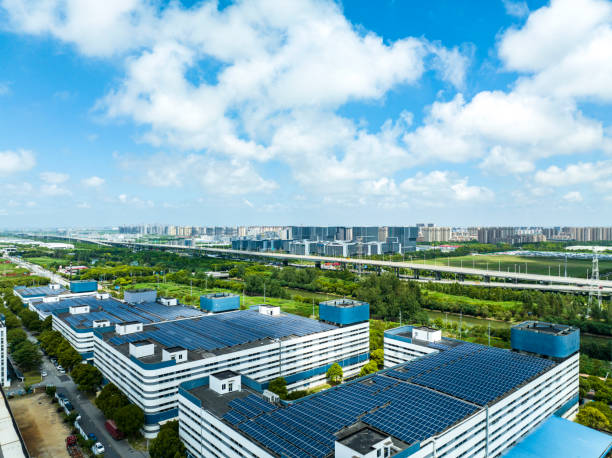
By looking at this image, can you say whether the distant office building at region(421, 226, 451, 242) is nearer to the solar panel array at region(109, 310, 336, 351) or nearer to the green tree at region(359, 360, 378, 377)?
the solar panel array at region(109, 310, 336, 351)

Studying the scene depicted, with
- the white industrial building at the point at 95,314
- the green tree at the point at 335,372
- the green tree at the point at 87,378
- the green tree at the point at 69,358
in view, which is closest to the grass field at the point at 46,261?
the white industrial building at the point at 95,314

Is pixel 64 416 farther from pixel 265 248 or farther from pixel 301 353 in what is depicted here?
pixel 265 248

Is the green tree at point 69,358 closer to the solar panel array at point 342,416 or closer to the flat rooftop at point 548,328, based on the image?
the solar panel array at point 342,416

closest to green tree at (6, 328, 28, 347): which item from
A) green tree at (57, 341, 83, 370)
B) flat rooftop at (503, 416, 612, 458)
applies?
green tree at (57, 341, 83, 370)

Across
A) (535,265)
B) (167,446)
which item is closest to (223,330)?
(167,446)

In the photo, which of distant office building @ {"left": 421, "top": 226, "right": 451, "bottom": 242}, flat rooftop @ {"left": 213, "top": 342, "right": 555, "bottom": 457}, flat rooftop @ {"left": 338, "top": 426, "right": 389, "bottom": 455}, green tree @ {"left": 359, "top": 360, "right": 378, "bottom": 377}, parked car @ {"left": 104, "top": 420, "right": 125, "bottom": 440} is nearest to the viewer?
flat rooftop @ {"left": 338, "top": 426, "right": 389, "bottom": 455}

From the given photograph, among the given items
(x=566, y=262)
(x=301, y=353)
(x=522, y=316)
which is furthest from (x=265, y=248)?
(x=301, y=353)
